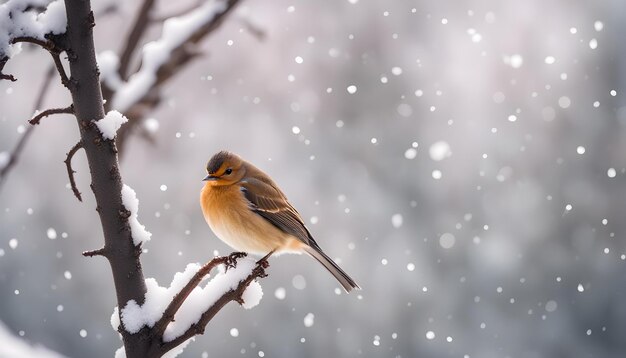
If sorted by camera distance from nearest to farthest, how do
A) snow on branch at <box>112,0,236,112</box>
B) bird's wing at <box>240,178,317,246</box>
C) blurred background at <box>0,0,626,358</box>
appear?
bird's wing at <box>240,178,317,246</box> < snow on branch at <box>112,0,236,112</box> < blurred background at <box>0,0,626,358</box>

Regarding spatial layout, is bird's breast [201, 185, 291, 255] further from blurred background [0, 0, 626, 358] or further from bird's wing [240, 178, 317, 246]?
blurred background [0, 0, 626, 358]

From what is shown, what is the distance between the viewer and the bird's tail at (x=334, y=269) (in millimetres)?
1925

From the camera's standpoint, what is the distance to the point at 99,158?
4.34 feet

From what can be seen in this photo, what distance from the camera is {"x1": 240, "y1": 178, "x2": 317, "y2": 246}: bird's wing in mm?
2230

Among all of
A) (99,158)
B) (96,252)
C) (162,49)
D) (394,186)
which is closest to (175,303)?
(96,252)

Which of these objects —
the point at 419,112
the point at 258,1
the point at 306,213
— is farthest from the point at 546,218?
the point at 258,1

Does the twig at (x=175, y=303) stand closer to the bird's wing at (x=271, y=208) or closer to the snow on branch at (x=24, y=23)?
the snow on branch at (x=24, y=23)

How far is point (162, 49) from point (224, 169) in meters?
0.51

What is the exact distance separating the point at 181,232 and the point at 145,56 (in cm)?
487

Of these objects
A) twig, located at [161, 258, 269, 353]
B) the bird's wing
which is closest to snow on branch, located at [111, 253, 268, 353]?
twig, located at [161, 258, 269, 353]

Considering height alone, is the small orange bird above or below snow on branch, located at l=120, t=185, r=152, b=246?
above

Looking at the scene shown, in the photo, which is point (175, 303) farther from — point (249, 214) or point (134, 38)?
point (134, 38)

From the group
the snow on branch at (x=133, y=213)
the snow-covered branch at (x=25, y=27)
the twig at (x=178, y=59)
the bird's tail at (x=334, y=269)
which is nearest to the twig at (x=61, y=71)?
the snow-covered branch at (x=25, y=27)

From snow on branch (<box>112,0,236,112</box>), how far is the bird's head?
1.28ft
